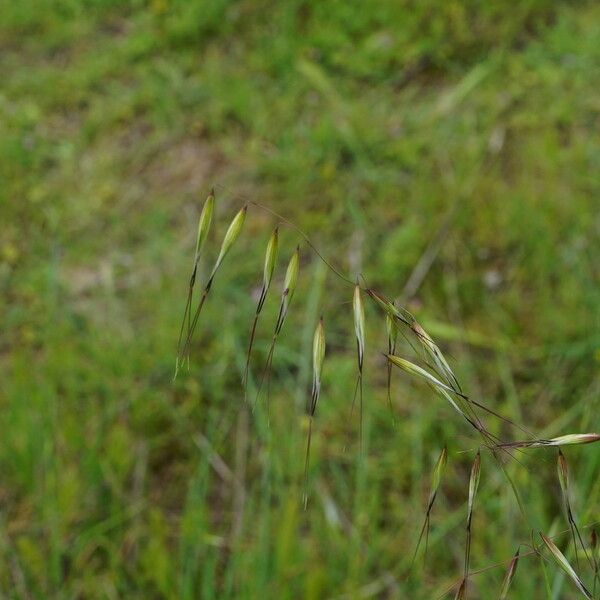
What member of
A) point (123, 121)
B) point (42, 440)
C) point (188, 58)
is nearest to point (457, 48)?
point (188, 58)

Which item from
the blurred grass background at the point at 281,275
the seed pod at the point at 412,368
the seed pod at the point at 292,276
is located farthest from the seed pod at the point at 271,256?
the blurred grass background at the point at 281,275

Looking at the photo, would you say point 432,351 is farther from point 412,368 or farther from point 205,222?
point 205,222

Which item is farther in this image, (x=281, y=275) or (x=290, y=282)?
(x=281, y=275)

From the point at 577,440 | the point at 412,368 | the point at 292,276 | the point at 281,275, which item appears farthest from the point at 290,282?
the point at 281,275

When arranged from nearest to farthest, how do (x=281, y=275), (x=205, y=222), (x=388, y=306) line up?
(x=388, y=306) < (x=205, y=222) < (x=281, y=275)

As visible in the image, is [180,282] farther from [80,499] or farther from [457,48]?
[457,48]

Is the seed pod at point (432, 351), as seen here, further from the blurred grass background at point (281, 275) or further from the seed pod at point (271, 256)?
the blurred grass background at point (281, 275)

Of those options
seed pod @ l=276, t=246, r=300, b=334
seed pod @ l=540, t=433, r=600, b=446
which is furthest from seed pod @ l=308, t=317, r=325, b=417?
seed pod @ l=540, t=433, r=600, b=446

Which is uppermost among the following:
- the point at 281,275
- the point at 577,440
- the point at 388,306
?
the point at 388,306

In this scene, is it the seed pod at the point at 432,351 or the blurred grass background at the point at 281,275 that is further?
the blurred grass background at the point at 281,275
